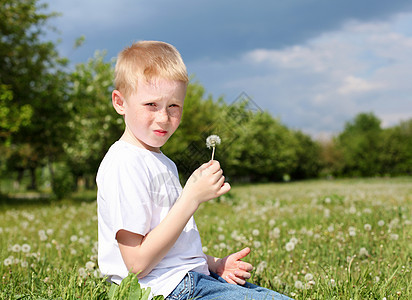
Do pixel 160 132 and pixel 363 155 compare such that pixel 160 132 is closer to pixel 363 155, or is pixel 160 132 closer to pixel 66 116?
pixel 66 116

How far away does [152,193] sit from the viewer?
2184mm

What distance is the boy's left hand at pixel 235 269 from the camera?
8.35 feet

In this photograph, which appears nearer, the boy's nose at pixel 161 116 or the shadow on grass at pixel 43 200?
the boy's nose at pixel 161 116

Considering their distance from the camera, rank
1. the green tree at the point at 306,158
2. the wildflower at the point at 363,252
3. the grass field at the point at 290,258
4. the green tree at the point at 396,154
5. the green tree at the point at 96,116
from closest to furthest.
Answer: the grass field at the point at 290,258 < the wildflower at the point at 363,252 < the green tree at the point at 96,116 < the green tree at the point at 396,154 < the green tree at the point at 306,158

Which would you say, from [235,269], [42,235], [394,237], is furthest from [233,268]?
[42,235]

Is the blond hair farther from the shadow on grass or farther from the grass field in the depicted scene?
the shadow on grass

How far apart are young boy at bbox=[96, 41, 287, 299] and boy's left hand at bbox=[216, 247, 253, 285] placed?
18cm

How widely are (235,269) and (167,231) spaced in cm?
79

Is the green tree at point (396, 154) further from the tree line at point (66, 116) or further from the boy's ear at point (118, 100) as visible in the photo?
the boy's ear at point (118, 100)

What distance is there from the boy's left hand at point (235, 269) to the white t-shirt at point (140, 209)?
25cm

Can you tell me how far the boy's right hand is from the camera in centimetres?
211

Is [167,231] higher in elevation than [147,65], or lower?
lower

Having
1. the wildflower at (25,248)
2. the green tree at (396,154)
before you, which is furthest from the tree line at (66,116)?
the green tree at (396,154)

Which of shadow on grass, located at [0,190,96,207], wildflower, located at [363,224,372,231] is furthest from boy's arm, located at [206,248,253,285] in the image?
shadow on grass, located at [0,190,96,207]
